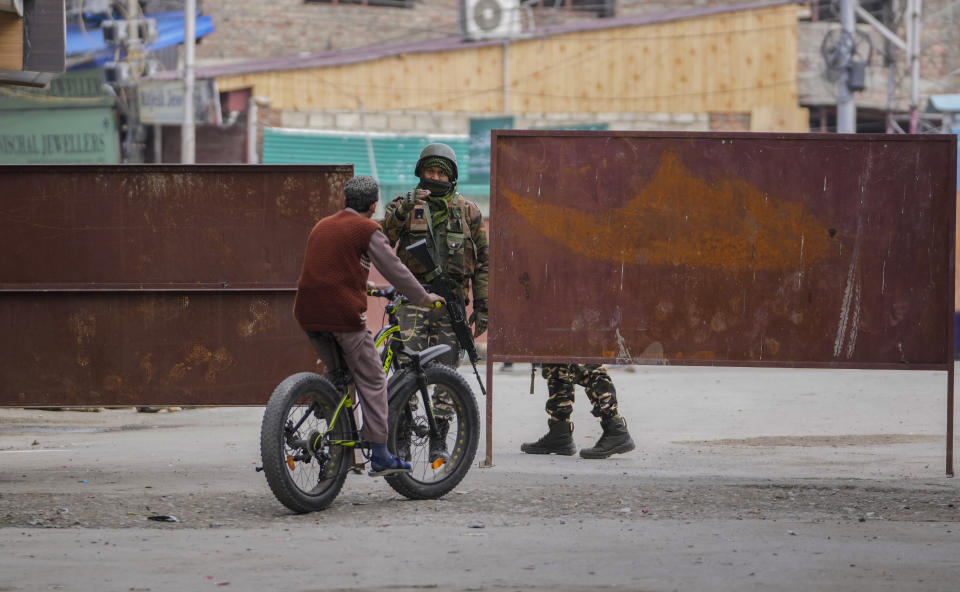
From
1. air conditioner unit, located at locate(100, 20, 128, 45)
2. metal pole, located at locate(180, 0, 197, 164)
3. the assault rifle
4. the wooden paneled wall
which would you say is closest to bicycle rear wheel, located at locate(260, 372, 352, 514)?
the assault rifle

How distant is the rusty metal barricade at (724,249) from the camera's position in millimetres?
8414

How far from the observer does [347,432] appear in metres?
7.11

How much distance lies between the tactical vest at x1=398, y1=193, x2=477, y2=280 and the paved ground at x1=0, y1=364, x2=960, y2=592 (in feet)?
3.92

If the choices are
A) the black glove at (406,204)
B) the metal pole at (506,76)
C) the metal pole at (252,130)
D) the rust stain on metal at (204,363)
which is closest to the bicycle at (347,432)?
the black glove at (406,204)

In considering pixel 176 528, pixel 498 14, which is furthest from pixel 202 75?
pixel 176 528

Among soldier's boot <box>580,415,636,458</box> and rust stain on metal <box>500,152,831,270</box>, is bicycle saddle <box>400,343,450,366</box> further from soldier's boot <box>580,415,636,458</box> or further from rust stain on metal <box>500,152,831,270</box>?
soldier's boot <box>580,415,636,458</box>

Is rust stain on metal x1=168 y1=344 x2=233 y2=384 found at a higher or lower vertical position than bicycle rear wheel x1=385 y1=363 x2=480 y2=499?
higher

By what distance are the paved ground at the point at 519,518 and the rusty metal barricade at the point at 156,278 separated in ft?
1.87

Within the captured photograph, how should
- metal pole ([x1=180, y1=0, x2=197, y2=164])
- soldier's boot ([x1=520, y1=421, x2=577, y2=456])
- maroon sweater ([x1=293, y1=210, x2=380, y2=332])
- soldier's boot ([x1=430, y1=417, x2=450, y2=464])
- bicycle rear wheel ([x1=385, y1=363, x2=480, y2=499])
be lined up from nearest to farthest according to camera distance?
1. maroon sweater ([x1=293, y1=210, x2=380, y2=332])
2. bicycle rear wheel ([x1=385, y1=363, x2=480, y2=499])
3. soldier's boot ([x1=430, y1=417, x2=450, y2=464])
4. soldier's boot ([x1=520, y1=421, x2=577, y2=456])
5. metal pole ([x1=180, y1=0, x2=197, y2=164])

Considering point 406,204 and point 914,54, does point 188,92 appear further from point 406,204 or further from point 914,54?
point 406,204

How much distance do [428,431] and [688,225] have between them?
6.83 ft

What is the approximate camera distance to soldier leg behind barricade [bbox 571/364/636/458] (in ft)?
30.2

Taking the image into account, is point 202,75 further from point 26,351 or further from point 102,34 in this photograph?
point 26,351

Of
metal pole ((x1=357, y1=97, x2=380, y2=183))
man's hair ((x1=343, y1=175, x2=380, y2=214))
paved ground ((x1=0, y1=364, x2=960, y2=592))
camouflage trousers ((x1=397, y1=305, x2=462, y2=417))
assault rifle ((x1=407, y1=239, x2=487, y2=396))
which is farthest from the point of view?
metal pole ((x1=357, y1=97, x2=380, y2=183))
